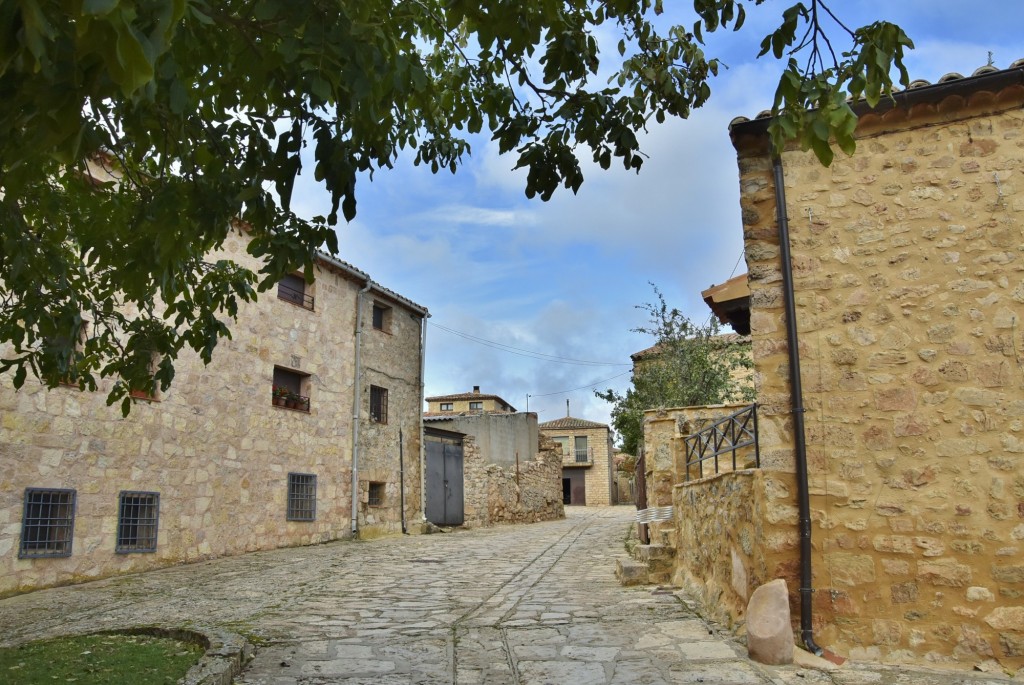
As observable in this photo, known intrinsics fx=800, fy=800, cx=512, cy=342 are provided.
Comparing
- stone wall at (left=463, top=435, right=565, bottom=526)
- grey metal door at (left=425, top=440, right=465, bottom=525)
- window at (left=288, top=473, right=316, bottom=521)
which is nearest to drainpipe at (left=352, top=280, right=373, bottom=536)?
window at (left=288, top=473, right=316, bottom=521)

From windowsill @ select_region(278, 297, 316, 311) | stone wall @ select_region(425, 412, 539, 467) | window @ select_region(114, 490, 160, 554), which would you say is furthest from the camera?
stone wall @ select_region(425, 412, 539, 467)

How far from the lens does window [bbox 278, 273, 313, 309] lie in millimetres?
14633

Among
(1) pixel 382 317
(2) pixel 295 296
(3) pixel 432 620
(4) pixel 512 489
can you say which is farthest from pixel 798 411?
(4) pixel 512 489

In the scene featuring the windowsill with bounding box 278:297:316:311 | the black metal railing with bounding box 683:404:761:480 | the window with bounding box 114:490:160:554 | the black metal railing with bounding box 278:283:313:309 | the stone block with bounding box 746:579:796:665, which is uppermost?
the black metal railing with bounding box 278:283:313:309

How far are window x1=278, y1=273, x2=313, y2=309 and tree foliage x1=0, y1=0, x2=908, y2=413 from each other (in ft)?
28.7

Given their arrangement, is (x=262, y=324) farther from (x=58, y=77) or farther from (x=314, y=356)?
(x=58, y=77)

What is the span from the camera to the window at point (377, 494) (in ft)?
55.7

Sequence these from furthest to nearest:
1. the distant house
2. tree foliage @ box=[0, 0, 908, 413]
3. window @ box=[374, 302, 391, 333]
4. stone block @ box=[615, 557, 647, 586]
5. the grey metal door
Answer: the distant house
the grey metal door
window @ box=[374, 302, 391, 333]
stone block @ box=[615, 557, 647, 586]
tree foliage @ box=[0, 0, 908, 413]

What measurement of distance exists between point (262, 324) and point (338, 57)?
11.4m

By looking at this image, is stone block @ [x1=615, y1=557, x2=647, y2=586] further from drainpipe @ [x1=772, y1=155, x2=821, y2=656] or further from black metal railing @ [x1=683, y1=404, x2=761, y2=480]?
drainpipe @ [x1=772, y1=155, x2=821, y2=656]

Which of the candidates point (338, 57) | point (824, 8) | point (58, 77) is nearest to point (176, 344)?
point (338, 57)

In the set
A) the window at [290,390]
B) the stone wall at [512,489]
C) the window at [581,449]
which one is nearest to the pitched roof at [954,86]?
the window at [290,390]

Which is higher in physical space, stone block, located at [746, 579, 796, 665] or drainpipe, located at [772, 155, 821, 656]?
drainpipe, located at [772, 155, 821, 656]

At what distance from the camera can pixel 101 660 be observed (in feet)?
16.3
